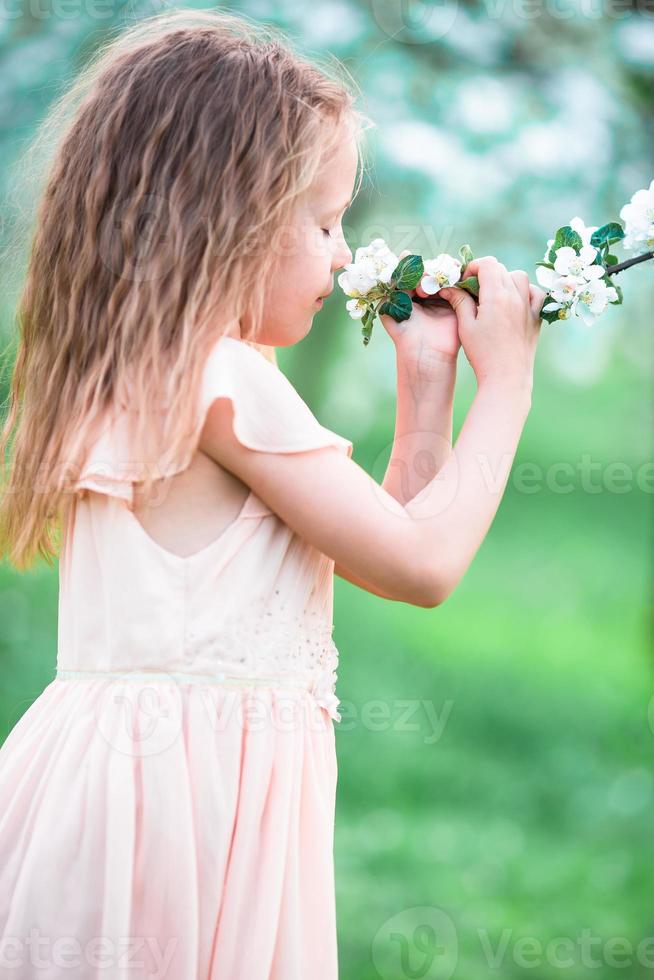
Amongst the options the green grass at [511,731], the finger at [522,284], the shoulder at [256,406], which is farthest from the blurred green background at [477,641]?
the shoulder at [256,406]

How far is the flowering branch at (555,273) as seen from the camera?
150cm

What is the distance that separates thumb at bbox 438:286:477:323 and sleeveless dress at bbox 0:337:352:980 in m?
0.32

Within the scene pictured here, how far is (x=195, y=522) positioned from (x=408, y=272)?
0.46 m

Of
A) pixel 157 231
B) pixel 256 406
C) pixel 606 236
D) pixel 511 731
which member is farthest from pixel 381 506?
pixel 511 731

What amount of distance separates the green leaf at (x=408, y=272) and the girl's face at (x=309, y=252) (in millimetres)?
91

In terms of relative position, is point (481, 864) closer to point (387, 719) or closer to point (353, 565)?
point (387, 719)

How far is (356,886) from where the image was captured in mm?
3500

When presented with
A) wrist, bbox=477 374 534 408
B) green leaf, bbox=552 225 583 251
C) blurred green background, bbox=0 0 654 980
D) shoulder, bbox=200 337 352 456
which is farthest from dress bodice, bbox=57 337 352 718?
blurred green background, bbox=0 0 654 980

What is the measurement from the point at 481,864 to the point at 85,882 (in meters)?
2.63

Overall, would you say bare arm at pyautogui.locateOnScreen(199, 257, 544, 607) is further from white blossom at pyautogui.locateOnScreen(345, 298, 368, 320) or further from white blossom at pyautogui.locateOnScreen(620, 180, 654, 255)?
white blossom at pyautogui.locateOnScreen(620, 180, 654, 255)

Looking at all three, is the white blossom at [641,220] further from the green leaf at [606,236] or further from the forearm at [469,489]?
the forearm at [469,489]

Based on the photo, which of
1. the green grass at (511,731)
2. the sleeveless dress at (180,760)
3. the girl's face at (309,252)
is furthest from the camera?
the green grass at (511,731)

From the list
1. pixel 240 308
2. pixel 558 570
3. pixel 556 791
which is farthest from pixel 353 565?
pixel 558 570

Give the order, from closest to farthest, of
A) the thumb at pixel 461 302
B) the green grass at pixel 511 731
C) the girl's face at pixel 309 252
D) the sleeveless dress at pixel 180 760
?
1. the sleeveless dress at pixel 180 760
2. the girl's face at pixel 309 252
3. the thumb at pixel 461 302
4. the green grass at pixel 511 731
